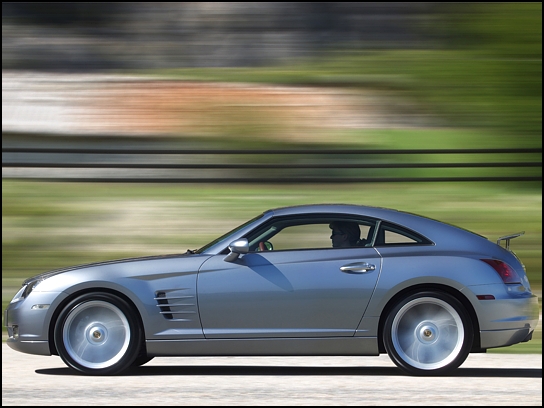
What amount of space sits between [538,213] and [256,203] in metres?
3.79

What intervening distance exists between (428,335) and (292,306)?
105 cm

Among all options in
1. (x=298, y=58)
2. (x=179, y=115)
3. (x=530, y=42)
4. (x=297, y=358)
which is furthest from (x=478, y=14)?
(x=297, y=358)

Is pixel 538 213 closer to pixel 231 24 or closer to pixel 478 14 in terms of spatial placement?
pixel 478 14

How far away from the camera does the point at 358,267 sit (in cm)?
671

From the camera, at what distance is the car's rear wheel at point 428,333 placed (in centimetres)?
667

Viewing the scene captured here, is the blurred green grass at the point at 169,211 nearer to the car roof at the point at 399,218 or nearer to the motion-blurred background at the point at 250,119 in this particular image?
the motion-blurred background at the point at 250,119

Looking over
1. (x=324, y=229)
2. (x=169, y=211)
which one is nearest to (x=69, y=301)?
(x=324, y=229)

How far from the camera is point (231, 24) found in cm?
1537

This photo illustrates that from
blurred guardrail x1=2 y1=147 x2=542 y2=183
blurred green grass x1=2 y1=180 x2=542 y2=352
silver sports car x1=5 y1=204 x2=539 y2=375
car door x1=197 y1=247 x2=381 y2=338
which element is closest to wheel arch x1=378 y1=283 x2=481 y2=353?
silver sports car x1=5 y1=204 x2=539 y2=375

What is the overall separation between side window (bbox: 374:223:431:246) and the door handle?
0.23 m

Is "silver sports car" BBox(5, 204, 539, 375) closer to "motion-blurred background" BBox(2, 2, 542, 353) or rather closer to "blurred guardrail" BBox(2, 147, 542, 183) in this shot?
"motion-blurred background" BBox(2, 2, 542, 353)

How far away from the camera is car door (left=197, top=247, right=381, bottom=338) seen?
21.8ft

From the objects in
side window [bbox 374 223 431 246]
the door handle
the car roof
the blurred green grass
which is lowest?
the door handle

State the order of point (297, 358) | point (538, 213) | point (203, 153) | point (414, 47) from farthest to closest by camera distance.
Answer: point (414, 47), point (203, 153), point (538, 213), point (297, 358)
